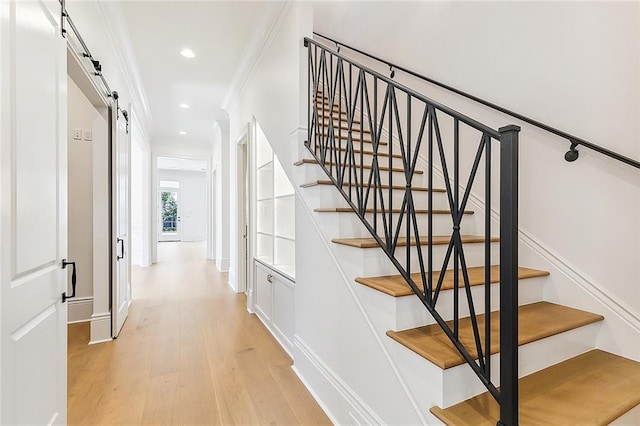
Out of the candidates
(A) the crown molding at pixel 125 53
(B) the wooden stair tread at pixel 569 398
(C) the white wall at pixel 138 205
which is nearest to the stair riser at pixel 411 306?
(B) the wooden stair tread at pixel 569 398

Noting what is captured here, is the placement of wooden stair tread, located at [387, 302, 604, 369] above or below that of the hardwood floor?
above

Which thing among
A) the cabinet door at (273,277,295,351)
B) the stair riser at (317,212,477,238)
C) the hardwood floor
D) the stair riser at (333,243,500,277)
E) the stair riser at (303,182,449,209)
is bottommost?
the hardwood floor

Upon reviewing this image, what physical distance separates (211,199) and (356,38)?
555cm

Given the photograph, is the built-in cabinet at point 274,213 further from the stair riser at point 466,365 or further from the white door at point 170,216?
the white door at point 170,216

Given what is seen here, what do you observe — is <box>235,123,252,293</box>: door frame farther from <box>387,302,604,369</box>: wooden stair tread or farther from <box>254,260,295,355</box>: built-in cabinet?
<box>387,302,604,369</box>: wooden stair tread

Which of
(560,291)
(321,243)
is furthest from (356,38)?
(560,291)

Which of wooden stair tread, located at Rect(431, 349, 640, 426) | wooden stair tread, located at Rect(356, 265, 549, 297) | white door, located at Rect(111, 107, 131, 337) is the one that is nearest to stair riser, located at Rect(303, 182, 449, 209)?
wooden stair tread, located at Rect(356, 265, 549, 297)

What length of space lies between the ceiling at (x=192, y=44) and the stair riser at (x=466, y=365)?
9.35ft

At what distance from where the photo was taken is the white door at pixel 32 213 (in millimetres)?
1041

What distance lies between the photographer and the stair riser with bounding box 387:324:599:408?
1130 mm

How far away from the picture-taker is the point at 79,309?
11.3ft

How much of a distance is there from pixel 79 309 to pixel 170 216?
1035 centimetres

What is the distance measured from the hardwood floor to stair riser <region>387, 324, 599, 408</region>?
33.1 inches

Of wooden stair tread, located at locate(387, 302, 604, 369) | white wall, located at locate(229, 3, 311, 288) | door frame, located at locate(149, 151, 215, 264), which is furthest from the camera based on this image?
door frame, located at locate(149, 151, 215, 264)
